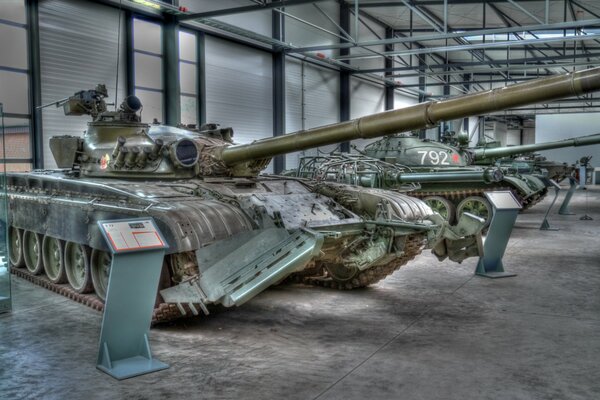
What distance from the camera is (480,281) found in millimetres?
8969

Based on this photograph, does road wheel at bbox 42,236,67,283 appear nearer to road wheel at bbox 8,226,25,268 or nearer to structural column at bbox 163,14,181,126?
road wheel at bbox 8,226,25,268

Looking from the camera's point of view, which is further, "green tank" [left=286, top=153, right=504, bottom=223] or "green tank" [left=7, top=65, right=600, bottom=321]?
"green tank" [left=286, top=153, right=504, bottom=223]

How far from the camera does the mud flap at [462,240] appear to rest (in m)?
7.88

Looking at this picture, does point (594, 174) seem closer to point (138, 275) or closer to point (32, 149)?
point (32, 149)

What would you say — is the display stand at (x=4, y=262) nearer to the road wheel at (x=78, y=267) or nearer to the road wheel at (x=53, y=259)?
the road wheel at (x=78, y=267)

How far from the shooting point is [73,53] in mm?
13562

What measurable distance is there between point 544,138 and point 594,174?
4156mm

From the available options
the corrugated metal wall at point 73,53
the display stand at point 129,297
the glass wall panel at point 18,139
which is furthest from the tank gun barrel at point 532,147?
the glass wall panel at point 18,139

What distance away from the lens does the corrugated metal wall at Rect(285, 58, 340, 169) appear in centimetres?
2148

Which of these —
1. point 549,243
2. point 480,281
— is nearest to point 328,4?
point 549,243

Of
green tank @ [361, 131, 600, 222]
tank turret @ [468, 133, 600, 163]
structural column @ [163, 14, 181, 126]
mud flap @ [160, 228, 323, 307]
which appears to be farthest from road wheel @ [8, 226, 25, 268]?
tank turret @ [468, 133, 600, 163]

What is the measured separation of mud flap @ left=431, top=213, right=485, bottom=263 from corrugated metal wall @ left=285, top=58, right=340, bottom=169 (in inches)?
522

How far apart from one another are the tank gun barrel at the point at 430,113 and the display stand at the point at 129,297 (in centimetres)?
215

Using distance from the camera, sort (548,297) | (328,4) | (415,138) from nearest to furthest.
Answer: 1. (548,297)
2. (415,138)
3. (328,4)
